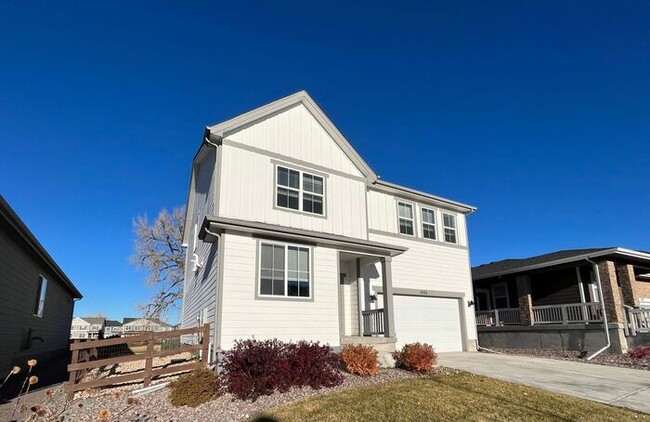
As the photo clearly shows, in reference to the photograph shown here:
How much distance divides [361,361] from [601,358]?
10699 mm

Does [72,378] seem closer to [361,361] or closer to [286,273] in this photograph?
[286,273]

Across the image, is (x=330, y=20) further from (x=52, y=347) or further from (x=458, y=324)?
(x=52, y=347)

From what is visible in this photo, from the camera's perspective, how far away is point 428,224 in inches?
711

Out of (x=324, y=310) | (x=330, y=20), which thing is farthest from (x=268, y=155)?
(x=330, y=20)

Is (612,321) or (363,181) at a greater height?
(363,181)

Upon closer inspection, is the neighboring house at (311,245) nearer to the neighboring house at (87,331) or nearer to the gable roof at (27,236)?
the gable roof at (27,236)

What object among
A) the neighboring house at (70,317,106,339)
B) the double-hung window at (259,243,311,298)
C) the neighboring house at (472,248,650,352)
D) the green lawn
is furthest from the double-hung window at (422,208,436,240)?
the neighboring house at (70,317,106,339)

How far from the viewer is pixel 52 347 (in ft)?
66.0

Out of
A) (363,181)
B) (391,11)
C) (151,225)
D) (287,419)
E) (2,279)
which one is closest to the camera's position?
(287,419)

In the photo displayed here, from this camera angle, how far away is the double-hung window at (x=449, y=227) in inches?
733

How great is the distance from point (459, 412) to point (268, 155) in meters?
8.90

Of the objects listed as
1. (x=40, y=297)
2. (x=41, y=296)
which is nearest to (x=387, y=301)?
(x=40, y=297)

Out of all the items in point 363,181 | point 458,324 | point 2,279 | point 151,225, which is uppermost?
point 151,225

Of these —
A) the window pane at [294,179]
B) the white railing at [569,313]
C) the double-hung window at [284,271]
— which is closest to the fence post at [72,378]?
the double-hung window at [284,271]
